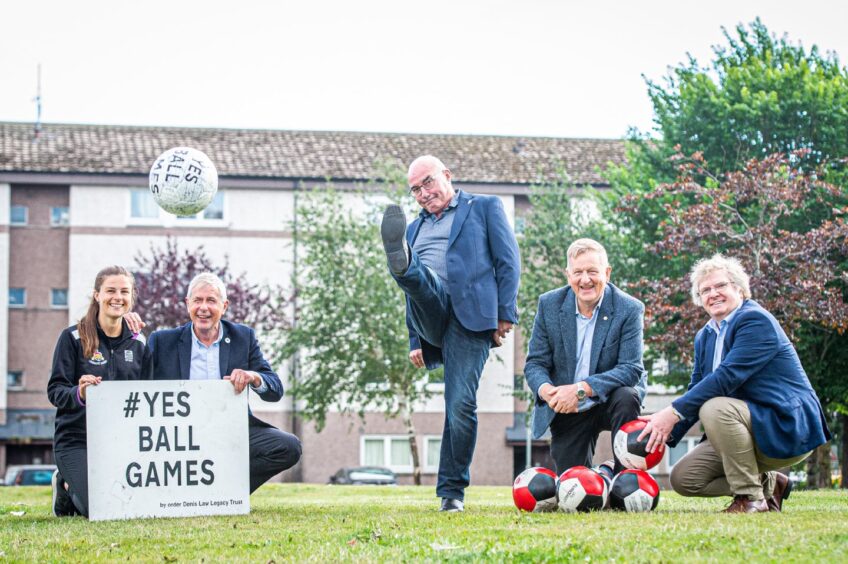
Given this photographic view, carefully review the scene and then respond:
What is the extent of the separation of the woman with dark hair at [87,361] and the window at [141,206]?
3559 centimetres

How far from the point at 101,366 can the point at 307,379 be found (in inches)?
1095

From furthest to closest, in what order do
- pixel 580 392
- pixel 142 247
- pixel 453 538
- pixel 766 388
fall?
pixel 142 247 < pixel 580 392 < pixel 766 388 < pixel 453 538

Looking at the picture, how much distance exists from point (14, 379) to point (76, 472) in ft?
121

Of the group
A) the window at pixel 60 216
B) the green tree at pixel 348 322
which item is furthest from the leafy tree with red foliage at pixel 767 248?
the window at pixel 60 216

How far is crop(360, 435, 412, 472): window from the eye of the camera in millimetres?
44031

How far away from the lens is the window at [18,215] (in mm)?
43656

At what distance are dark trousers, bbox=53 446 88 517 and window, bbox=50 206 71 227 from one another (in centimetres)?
3661

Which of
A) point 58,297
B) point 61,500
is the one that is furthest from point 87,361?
point 58,297

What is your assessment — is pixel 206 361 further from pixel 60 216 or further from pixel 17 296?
pixel 17 296

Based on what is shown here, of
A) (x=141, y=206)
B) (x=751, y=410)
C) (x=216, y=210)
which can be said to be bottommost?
(x=751, y=410)

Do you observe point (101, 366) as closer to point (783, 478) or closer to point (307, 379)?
point (783, 478)

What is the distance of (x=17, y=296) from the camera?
43.8 meters

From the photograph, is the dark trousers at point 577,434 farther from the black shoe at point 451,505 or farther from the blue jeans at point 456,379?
the black shoe at point 451,505

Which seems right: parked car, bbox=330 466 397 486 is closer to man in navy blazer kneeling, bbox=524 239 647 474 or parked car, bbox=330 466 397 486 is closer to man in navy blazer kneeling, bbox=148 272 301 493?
man in navy blazer kneeling, bbox=148 272 301 493
